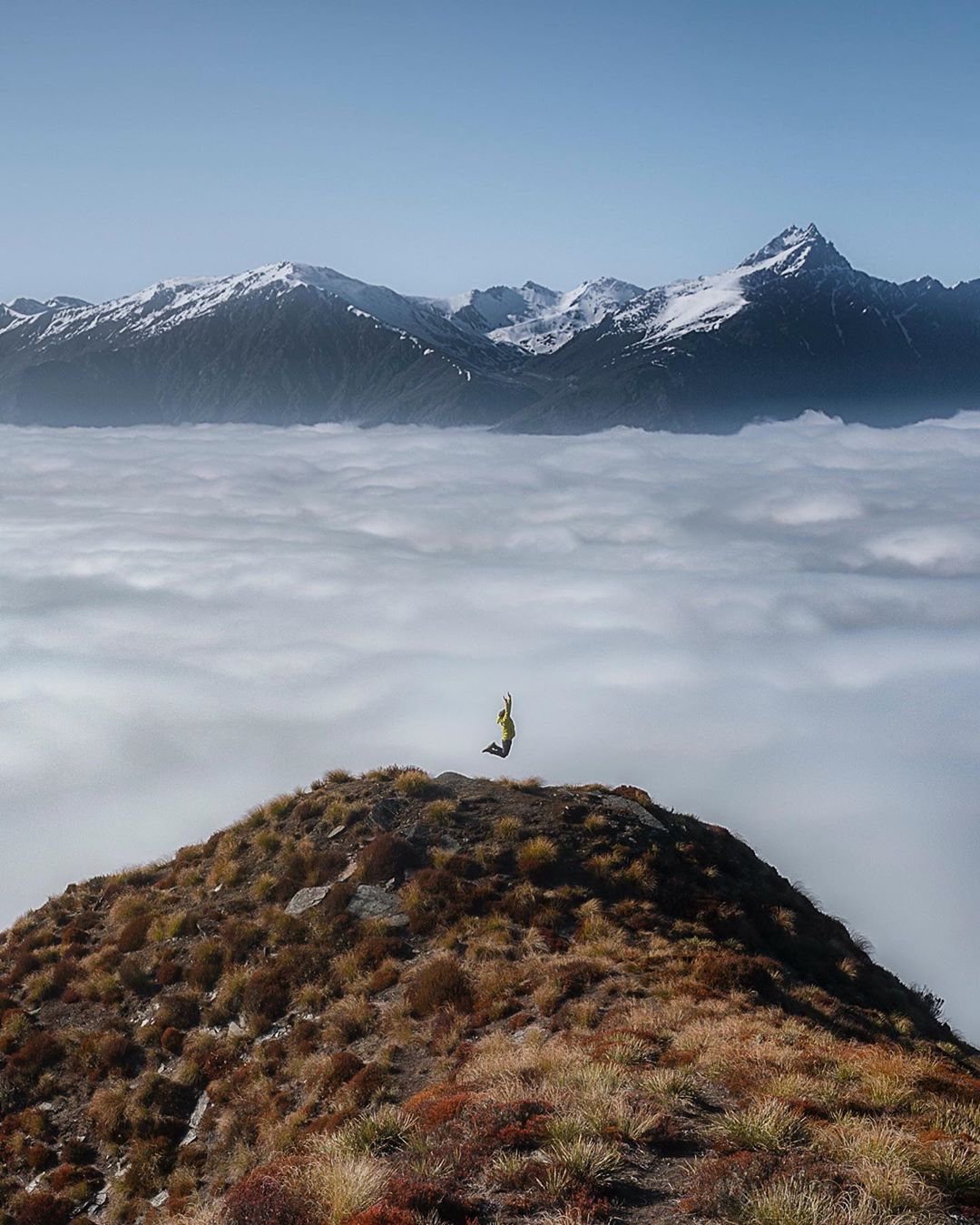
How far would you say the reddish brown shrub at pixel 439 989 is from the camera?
18969 millimetres

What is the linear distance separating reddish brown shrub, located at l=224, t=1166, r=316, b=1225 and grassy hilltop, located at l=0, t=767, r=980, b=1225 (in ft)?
0.13

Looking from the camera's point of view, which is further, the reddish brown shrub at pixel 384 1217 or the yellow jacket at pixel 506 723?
the yellow jacket at pixel 506 723

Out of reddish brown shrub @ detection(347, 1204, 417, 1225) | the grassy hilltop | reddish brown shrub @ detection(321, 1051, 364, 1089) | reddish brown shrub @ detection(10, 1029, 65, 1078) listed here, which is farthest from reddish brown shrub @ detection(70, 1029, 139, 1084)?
reddish brown shrub @ detection(347, 1204, 417, 1225)

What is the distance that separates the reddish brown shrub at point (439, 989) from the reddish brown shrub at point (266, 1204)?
25.8 ft

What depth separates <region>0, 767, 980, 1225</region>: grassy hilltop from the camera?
32.8 ft

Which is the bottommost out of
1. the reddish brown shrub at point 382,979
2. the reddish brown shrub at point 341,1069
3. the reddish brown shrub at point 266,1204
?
the reddish brown shrub at point 382,979

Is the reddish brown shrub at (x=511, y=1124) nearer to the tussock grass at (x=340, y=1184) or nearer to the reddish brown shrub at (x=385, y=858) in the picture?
the tussock grass at (x=340, y=1184)

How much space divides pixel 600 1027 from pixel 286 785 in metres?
145

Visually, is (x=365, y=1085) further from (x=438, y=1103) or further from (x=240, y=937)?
(x=240, y=937)

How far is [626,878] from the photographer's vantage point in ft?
82.7

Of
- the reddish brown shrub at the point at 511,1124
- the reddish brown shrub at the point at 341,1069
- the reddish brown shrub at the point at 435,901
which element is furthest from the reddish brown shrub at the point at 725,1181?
the reddish brown shrub at the point at 435,901

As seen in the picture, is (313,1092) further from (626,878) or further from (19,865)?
(19,865)

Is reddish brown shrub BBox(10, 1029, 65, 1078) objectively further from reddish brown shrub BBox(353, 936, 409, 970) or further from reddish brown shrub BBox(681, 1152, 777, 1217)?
reddish brown shrub BBox(681, 1152, 777, 1217)

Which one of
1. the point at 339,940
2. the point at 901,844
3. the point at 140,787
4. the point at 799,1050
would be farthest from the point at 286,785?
the point at 799,1050
